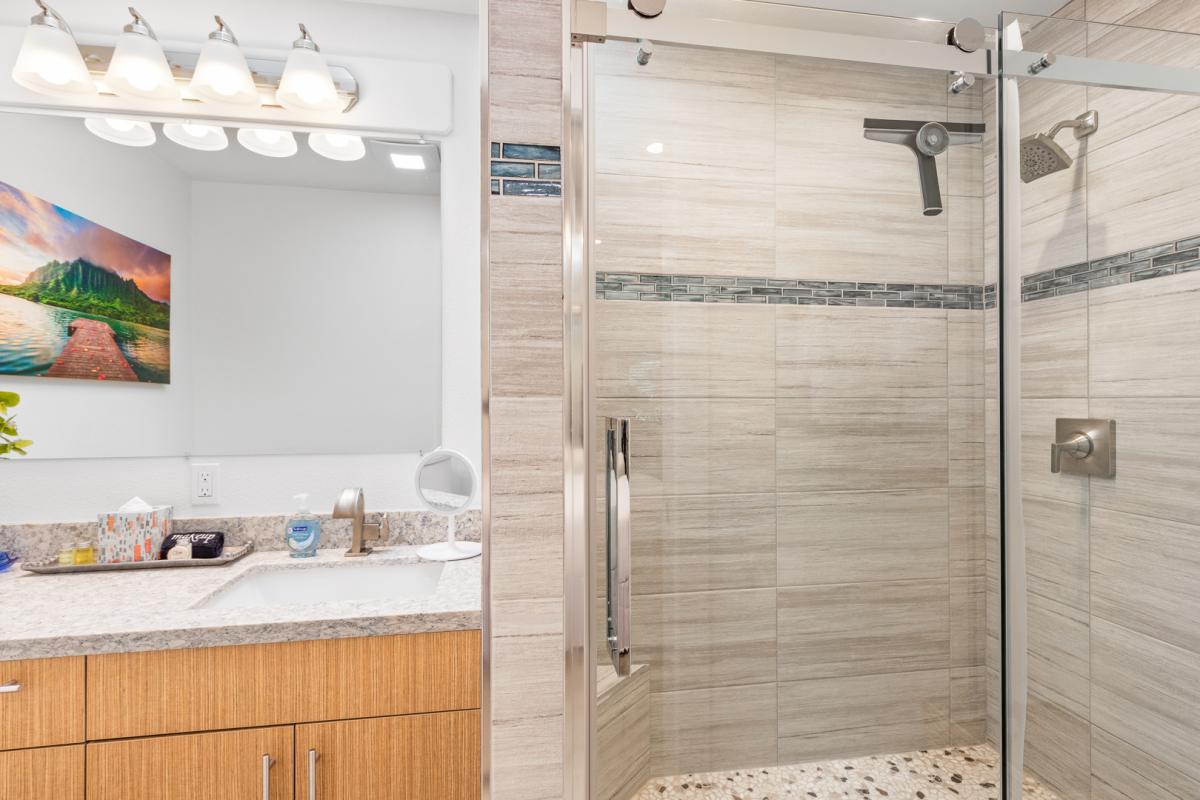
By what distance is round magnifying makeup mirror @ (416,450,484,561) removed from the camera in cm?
151

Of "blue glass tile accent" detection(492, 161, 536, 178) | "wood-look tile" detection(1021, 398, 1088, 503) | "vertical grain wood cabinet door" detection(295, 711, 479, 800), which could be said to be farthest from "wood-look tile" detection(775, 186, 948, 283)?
"vertical grain wood cabinet door" detection(295, 711, 479, 800)

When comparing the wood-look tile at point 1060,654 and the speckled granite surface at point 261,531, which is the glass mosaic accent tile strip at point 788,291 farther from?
the speckled granite surface at point 261,531

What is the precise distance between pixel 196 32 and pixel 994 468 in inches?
85.3

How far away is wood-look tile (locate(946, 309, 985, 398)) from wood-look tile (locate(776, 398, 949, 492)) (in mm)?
66

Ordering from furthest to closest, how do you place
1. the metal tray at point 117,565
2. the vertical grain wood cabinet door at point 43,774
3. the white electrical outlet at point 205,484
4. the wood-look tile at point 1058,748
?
the white electrical outlet at point 205,484
the metal tray at point 117,565
the wood-look tile at point 1058,748
the vertical grain wood cabinet door at point 43,774

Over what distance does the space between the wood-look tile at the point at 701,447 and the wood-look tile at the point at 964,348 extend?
350 mm

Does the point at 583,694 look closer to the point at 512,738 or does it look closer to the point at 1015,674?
the point at 512,738

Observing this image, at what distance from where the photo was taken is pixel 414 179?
1.67 metres

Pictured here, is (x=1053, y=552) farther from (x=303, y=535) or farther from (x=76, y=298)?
(x=76, y=298)

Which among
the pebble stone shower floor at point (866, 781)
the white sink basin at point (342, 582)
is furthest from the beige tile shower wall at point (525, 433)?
the white sink basin at point (342, 582)

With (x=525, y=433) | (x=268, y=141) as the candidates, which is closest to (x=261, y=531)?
(x=525, y=433)

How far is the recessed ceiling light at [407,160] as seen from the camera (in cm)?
167

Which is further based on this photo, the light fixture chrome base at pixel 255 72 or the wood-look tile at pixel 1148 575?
→ the light fixture chrome base at pixel 255 72

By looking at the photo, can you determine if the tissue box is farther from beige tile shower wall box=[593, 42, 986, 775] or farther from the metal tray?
beige tile shower wall box=[593, 42, 986, 775]
